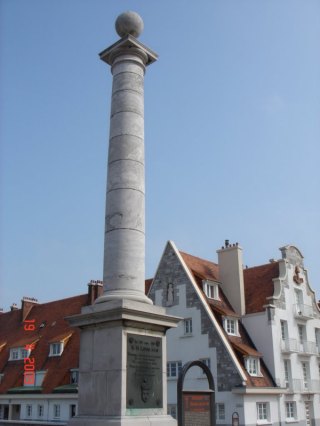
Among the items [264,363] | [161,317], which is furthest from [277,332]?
[161,317]

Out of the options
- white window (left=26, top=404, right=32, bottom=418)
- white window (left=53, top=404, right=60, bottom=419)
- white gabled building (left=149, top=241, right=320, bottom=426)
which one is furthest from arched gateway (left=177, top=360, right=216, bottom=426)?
white window (left=26, top=404, right=32, bottom=418)

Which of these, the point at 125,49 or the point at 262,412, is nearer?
the point at 125,49

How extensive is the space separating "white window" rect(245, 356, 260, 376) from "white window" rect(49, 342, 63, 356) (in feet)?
49.0

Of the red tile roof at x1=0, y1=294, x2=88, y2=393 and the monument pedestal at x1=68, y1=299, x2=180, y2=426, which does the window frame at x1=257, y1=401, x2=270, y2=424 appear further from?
the monument pedestal at x1=68, y1=299, x2=180, y2=426

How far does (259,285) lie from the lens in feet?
118

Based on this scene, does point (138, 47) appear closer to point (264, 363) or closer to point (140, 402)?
point (140, 402)

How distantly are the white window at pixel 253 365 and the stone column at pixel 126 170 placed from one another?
60.8ft

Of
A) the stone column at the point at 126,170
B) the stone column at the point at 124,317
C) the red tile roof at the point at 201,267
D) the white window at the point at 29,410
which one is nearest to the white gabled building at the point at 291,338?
the red tile roof at the point at 201,267

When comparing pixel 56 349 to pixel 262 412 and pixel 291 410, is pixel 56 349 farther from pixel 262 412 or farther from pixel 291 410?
pixel 291 410

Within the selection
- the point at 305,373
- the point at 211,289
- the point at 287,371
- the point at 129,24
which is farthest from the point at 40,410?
the point at 129,24

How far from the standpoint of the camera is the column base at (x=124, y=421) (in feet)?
36.8

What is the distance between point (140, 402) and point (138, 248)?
3851mm

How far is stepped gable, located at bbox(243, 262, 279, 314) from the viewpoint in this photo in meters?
34.1

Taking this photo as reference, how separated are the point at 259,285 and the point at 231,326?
4.95 metres
